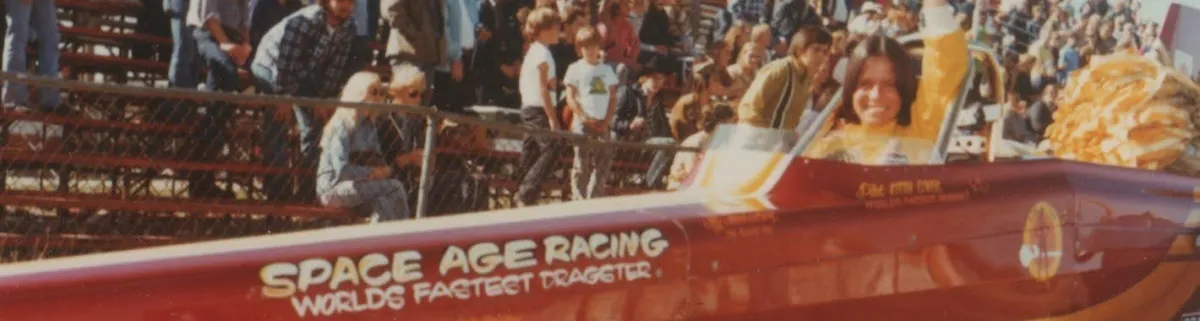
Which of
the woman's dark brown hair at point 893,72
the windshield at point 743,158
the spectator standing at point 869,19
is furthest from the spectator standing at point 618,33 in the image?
the windshield at point 743,158

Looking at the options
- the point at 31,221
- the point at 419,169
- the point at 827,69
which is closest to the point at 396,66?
the point at 419,169

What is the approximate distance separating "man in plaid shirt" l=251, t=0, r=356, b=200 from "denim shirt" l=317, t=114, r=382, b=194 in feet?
1.80

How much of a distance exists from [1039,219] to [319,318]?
2480 millimetres

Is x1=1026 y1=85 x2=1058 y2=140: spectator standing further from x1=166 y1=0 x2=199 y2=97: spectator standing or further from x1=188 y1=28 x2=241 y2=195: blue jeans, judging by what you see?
x1=166 y1=0 x2=199 y2=97: spectator standing

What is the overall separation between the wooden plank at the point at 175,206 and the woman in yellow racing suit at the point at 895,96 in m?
3.20

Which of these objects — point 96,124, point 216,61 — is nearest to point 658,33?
point 216,61

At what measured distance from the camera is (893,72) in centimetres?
465

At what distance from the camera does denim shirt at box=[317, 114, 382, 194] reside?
7.03m

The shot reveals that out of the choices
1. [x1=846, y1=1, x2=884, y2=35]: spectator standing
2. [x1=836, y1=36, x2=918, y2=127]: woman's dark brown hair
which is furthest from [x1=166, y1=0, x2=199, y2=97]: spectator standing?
[x1=836, y1=36, x2=918, y2=127]: woman's dark brown hair

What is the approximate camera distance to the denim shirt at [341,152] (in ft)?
23.1

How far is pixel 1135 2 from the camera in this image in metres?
7.75

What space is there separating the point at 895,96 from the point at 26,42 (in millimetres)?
5037

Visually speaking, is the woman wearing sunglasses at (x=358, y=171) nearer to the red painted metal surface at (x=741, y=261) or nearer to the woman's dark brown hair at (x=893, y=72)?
the woman's dark brown hair at (x=893, y=72)

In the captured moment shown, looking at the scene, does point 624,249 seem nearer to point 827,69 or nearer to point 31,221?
point 827,69
